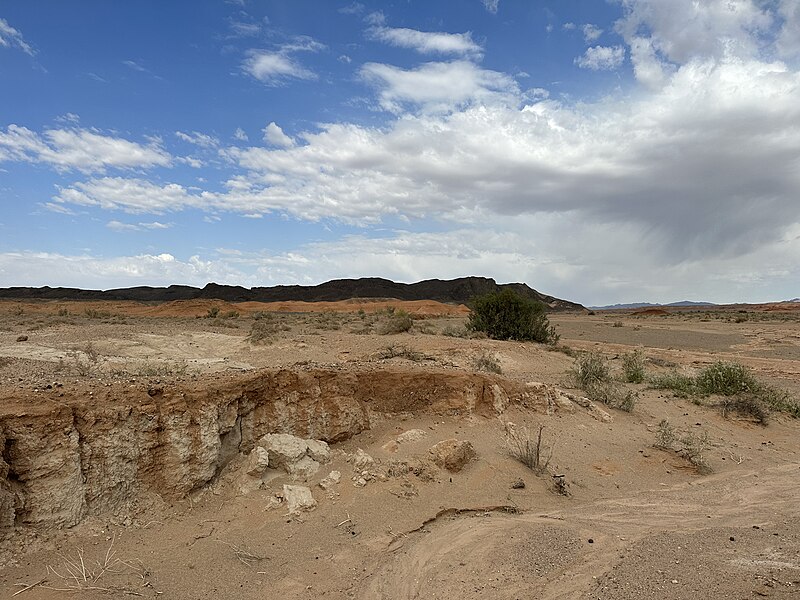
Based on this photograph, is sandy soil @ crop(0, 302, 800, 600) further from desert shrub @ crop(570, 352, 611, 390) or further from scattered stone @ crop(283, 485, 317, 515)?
desert shrub @ crop(570, 352, 611, 390)

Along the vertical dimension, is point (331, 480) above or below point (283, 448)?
below

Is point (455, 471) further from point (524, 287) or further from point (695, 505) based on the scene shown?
point (524, 287)

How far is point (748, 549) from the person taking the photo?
5.36 m

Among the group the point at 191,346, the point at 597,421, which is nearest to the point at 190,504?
the point at 597,421

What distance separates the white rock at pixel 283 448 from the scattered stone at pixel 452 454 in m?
1.73

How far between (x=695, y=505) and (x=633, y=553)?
7.36ft

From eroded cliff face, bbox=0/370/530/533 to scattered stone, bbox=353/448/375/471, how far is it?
65 cm

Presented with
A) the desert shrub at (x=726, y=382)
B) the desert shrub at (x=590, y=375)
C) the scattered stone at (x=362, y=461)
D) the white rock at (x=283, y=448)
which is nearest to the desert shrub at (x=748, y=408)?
the desert shrub at (x=726, y=382)

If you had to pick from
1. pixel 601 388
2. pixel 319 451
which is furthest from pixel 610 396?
pixel 319 451

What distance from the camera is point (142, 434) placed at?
5684mm

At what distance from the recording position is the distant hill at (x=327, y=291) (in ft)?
281

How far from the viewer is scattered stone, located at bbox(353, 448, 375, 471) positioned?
691cm

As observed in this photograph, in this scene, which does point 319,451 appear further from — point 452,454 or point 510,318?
point 510,318

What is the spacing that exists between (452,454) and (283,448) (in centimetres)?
219
